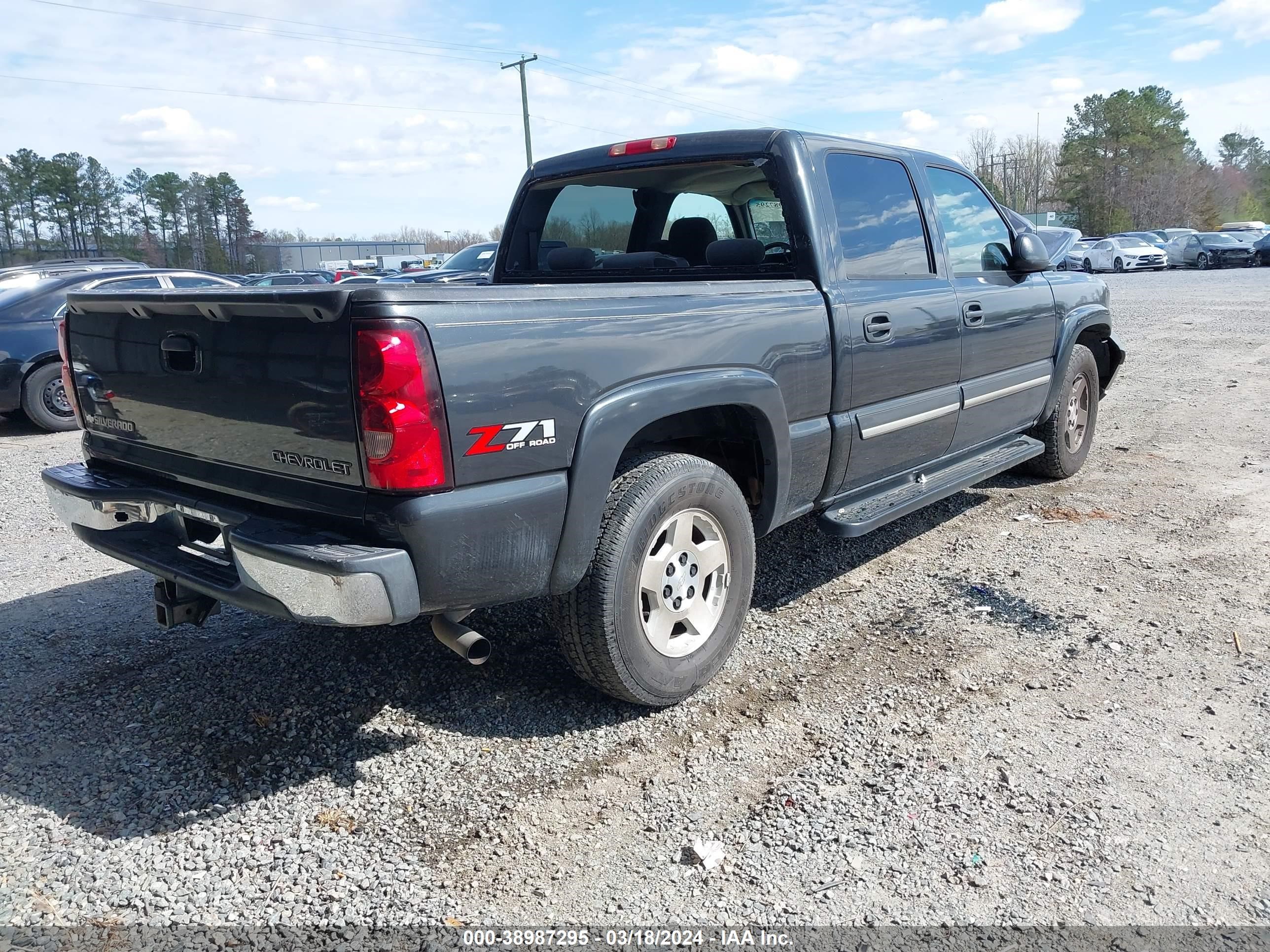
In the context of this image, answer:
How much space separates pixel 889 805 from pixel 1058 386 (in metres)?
3.92

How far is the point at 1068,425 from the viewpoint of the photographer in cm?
627

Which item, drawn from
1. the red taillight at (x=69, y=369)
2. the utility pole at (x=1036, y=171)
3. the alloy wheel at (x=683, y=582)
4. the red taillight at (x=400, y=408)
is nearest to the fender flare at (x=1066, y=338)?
the alloy wheel at (x=683, y=582)

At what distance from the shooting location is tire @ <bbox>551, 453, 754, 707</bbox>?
3.03 m

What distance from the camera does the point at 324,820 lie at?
8.98ft

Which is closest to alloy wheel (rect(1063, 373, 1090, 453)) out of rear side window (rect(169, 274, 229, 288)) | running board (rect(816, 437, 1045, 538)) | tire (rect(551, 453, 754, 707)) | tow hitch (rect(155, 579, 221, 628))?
A: running board (rect(816, 437, 1045, 538))

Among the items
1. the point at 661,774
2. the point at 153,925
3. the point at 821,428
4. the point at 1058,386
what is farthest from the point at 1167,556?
the point at 153,925

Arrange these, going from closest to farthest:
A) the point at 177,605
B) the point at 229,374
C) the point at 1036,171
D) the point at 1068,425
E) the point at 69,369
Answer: the point at 229,374
the point at 177,605
the point at 69,369
the point at 1068,425
the point at 1036,171

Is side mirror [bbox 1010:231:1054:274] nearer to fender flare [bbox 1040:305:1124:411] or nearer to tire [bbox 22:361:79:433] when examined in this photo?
fender flare [bbox 1040:305:1124:411]

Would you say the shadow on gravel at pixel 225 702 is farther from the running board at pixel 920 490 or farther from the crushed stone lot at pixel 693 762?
the running board at pixel 920 490

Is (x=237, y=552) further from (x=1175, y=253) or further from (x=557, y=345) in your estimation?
(x=1175, y=253)

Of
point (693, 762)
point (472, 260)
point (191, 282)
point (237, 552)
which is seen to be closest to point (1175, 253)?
point (472, 260)

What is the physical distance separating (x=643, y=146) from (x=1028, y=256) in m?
2.16

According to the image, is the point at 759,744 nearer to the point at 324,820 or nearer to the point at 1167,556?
the point at 324,820

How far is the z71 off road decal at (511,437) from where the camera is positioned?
259cm
